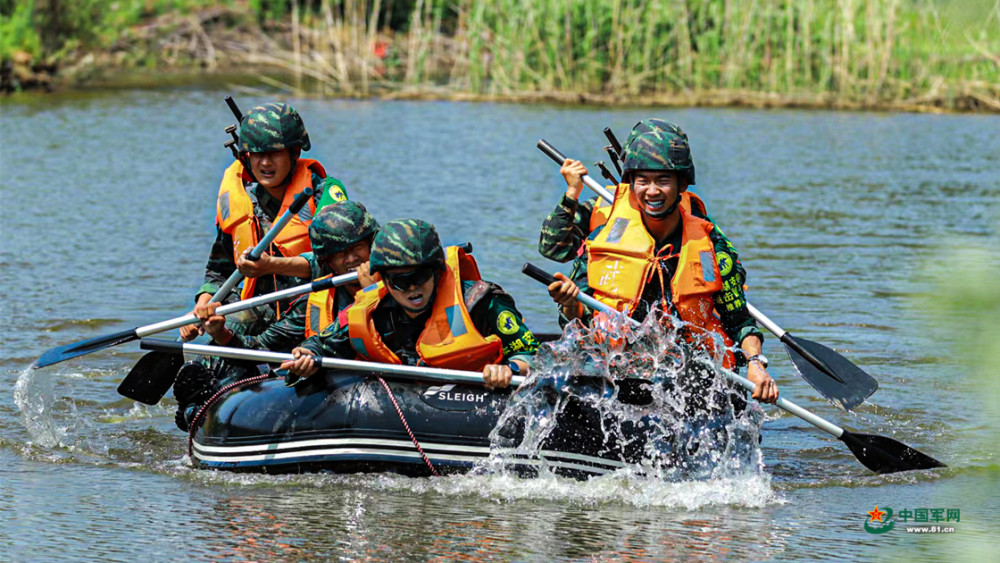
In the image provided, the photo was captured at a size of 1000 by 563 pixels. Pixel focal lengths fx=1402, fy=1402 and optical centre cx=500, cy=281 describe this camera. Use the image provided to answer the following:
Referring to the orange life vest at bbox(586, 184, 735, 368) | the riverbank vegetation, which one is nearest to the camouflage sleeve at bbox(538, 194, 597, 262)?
the orange life vest at bbox(586, 184, 735, 368)

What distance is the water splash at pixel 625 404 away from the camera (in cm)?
582

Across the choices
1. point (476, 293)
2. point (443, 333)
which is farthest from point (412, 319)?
point (476, 293)

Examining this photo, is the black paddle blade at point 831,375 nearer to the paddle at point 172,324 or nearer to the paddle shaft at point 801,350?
the paddle shaft at point 801,350

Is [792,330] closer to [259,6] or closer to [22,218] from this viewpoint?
[22,218]

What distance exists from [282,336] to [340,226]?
754mm

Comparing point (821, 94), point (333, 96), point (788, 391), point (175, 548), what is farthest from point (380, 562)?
point (333, 96)

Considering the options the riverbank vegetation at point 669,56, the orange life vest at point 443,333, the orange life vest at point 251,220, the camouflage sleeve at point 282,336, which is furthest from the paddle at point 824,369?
the riverbank vegetation at point 669,56

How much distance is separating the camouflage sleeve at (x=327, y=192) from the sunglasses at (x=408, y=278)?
1.17 metres

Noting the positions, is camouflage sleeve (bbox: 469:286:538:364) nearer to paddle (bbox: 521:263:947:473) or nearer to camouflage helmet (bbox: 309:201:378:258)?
camouflage helmet (bbox: 309:201:378:258)

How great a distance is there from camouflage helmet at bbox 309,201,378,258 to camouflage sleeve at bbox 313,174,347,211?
0.53m

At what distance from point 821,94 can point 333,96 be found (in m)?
8.94

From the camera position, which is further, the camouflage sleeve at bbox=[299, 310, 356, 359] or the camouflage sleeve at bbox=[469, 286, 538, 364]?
the camouflage sleeve at bbox=[299, 310, 356, 359]

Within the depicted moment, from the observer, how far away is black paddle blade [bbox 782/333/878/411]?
21.3 feet

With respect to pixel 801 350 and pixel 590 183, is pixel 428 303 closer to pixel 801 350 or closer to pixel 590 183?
pixel 590 183
